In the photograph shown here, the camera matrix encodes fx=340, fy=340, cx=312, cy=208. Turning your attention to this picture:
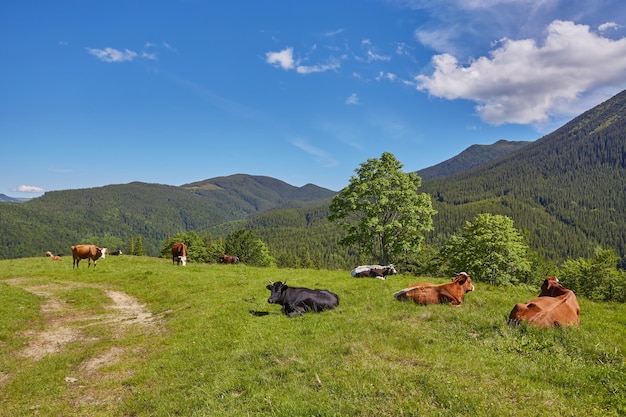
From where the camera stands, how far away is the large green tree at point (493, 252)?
4538 centimetres

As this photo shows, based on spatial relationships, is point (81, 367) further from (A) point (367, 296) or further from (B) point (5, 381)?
(A) point (367, 296)

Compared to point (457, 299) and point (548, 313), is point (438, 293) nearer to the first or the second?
point (457, 299)

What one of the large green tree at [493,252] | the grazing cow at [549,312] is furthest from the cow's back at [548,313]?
the large green tree at [493,252]

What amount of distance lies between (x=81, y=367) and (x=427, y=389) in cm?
1112

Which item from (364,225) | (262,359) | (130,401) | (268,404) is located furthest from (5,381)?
(364,225)

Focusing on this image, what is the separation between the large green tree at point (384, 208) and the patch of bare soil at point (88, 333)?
72.0ft

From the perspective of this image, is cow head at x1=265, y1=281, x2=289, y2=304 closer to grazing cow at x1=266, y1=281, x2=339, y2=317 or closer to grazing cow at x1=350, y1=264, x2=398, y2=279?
grazing cow at x1=266, y1=281, x2=339, y2=317

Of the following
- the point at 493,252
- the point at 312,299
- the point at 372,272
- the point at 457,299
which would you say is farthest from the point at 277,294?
the point at 493,252

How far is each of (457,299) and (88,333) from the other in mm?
15624

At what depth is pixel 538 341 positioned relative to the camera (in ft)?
28.3

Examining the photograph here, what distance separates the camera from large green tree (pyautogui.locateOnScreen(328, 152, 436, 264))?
34.6 metres

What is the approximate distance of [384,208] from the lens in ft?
117

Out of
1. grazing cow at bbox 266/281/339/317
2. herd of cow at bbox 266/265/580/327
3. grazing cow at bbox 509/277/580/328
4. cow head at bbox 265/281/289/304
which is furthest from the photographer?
cow head at bbox 265/281/289/304

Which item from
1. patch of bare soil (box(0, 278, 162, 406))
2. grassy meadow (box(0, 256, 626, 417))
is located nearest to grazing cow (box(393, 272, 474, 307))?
grassy meadow (box(0, 256, 626, 417))
